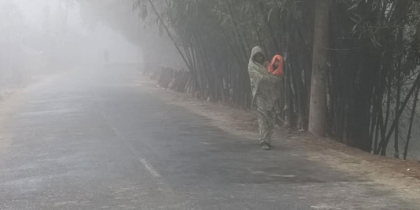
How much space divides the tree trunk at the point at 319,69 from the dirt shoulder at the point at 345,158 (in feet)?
1.10

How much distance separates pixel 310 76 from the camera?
13.3m

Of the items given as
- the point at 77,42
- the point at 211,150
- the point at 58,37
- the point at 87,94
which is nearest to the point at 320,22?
the point at 211,150

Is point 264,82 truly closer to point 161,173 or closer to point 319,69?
point 319,69

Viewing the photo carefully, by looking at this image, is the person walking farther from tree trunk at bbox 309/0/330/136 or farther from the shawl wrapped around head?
tree trunk at bbox 309/0/330/136

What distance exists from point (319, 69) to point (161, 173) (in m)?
5.08

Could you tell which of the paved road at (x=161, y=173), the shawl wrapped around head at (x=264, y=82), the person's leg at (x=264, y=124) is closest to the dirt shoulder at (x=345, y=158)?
the paved road at (x=161, y=173)

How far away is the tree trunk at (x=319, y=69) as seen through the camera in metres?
12.1

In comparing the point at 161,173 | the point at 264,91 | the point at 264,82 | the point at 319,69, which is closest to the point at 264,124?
the point at 264,91

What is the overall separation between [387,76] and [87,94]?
53.7 ft

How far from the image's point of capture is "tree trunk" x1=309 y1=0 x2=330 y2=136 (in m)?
12.1

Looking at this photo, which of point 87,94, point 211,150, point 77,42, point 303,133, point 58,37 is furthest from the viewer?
point 77,42

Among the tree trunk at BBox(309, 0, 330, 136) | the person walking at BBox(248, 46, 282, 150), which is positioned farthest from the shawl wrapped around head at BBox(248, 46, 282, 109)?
the tree trunk at BBox(309, 0, 330, 136)

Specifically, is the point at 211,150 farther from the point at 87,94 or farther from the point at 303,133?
the point at 87,94

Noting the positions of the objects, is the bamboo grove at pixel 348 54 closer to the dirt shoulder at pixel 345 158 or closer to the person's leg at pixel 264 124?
the dirt shoulder at pixel 345 158
